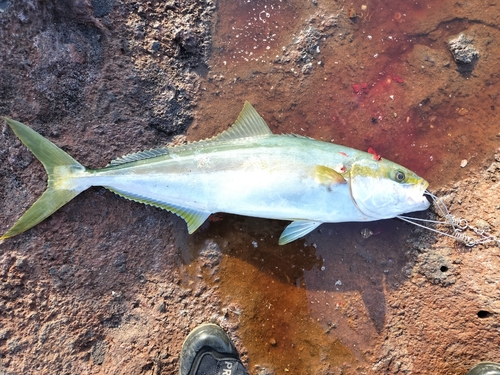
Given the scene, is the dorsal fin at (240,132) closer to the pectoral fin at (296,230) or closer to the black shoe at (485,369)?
the pectoral fin at (296,230)

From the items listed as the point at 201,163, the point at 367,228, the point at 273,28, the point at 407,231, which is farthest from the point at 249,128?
the point at 407,231

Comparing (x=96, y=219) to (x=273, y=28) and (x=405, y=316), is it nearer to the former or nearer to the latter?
(x=273, y=28)

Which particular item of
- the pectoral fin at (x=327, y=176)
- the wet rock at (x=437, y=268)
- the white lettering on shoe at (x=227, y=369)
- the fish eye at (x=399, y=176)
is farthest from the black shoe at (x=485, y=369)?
the white lettering on shoe at (x=227, y=369)

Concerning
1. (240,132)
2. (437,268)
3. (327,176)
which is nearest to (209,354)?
(327,176)

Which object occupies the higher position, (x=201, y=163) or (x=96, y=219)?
(x=201, y=163)

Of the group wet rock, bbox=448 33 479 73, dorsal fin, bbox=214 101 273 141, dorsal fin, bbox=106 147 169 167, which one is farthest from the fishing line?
dorsal fin, bbox=106 147 169 167

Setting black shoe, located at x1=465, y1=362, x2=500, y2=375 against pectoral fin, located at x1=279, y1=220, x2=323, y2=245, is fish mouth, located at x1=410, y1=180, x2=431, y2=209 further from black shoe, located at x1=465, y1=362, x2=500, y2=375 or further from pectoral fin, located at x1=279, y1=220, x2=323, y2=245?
black shoe, located at x1=465, y1=362, x2=500, y2=375

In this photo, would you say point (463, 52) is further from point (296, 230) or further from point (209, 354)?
point (209, 354)
